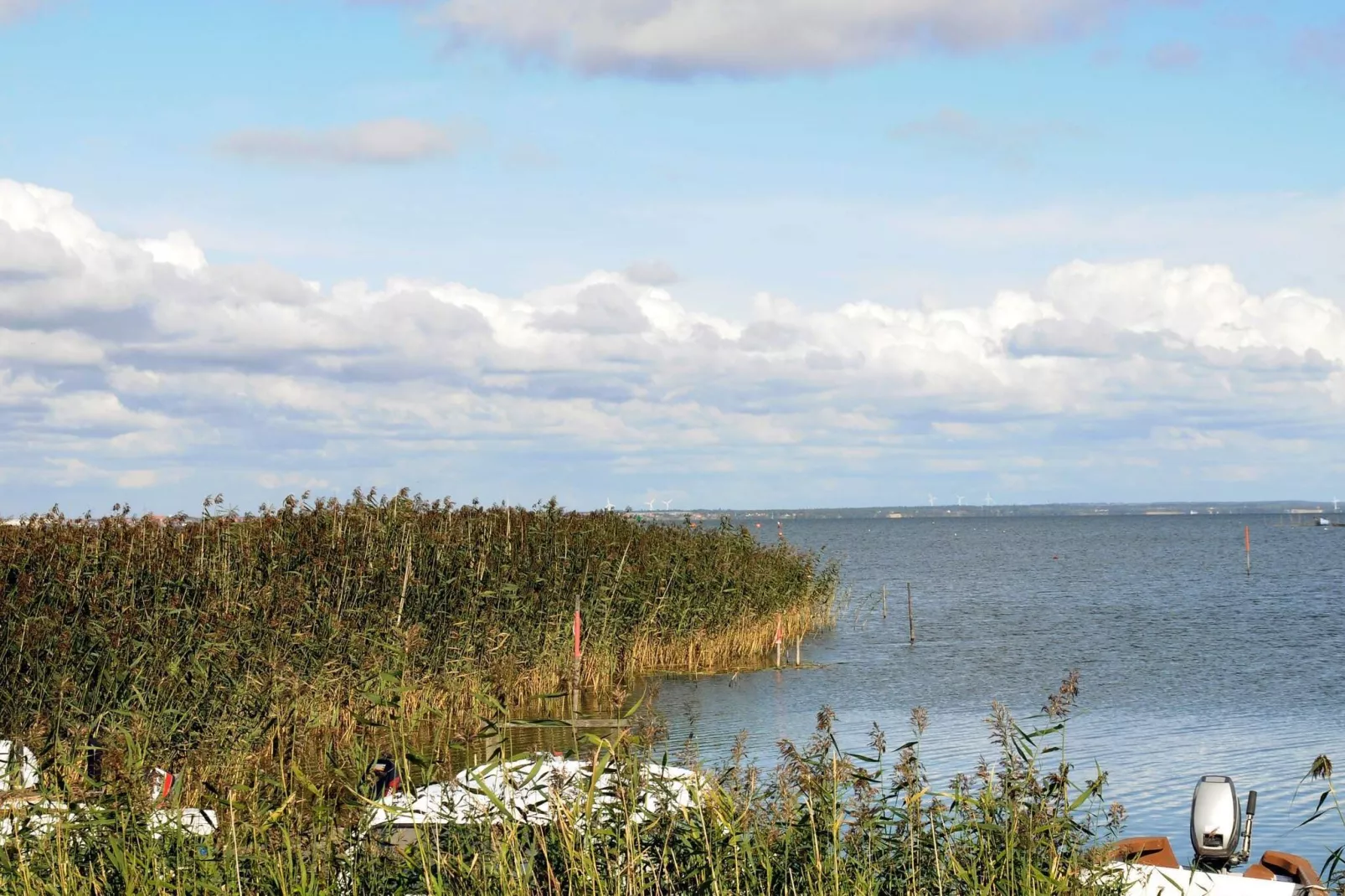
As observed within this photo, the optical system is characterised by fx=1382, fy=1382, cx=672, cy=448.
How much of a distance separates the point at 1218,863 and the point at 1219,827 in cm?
30

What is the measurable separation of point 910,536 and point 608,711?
155m

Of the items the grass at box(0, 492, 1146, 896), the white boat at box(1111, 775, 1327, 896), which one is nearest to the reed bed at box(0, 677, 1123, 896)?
the grass at box(0, 492, 1146, 896)

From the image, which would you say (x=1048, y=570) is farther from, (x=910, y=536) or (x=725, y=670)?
(x=910, y=536)

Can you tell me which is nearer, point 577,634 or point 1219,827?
point 1219,827

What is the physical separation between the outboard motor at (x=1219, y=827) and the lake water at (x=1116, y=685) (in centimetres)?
211

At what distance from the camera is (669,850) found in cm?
713

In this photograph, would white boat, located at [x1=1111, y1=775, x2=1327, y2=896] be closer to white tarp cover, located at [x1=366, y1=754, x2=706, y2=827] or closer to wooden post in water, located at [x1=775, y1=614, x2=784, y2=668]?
white tarp cover, located at [x1=366, y1=754, x2=706, y2=827]

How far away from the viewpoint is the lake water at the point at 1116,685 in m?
19.0

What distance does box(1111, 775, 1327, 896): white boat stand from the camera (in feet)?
33.7

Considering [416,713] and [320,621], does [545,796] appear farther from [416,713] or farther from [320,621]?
[320,621]

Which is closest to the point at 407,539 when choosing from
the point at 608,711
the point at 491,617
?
the point at 491,617

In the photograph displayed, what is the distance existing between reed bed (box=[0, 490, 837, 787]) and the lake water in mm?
2086

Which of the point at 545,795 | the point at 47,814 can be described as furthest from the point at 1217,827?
the point at 47,814

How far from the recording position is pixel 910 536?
175 m
